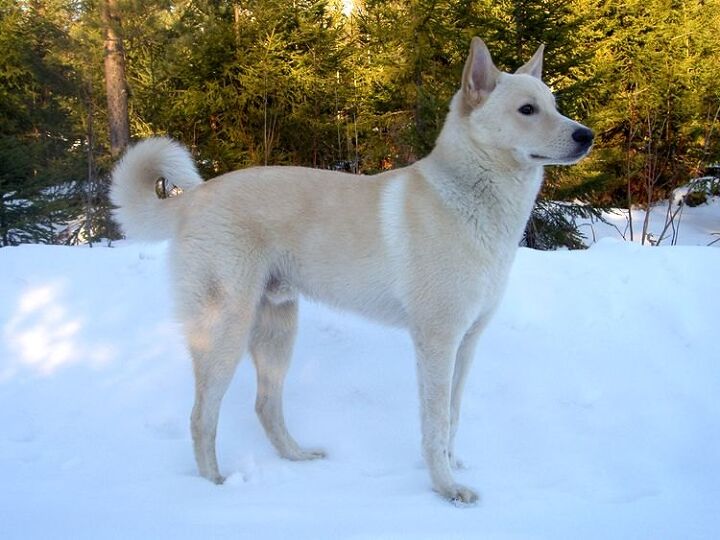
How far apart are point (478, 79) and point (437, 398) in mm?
1366

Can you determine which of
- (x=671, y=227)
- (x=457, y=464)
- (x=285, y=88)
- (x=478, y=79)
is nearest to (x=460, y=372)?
→ (x=457, y=464)

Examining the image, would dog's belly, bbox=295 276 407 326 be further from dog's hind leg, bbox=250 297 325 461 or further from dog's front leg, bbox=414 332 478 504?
dog's hind leg, bbox=250 297 325 461

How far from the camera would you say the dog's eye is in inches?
97.1

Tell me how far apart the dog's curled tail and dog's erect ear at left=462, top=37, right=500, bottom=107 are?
1.35 meters

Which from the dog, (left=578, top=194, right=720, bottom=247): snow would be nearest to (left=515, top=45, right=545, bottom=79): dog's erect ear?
the dog

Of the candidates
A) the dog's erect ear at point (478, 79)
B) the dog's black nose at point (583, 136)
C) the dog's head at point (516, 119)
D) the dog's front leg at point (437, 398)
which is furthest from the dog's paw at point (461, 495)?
the dog's erect ear at point (478, 79)

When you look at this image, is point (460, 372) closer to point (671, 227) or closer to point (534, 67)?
point (534, 67)

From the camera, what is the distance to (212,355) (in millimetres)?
2557

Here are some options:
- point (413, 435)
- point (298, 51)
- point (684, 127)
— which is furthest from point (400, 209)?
point (684, 127)

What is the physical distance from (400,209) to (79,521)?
1.68 m

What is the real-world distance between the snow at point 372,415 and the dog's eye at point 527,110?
1.53m

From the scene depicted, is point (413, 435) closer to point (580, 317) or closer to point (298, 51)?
point (580, 317)

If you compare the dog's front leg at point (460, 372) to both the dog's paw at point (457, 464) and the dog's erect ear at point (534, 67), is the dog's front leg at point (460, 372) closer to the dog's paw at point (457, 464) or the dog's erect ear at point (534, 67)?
the dog's paw at point (457, 464)

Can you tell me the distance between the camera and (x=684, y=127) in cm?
1128
